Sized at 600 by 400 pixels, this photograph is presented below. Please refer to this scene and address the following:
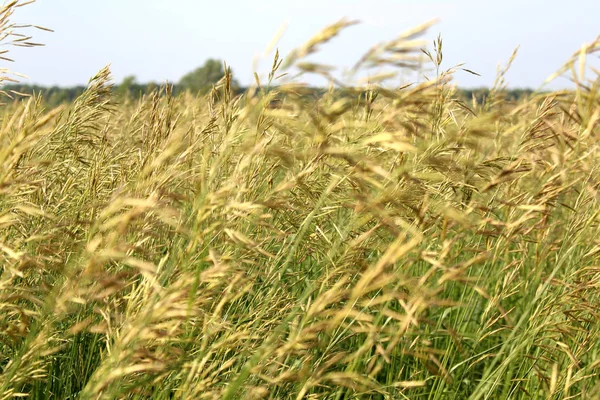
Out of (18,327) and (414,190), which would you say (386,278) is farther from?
(18,327)

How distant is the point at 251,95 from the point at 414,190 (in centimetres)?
78

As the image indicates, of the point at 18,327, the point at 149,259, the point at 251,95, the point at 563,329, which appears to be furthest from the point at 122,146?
the point at 563,329

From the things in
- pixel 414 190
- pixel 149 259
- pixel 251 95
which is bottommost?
pixel 149 259

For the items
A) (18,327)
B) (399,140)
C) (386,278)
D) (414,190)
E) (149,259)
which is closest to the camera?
(386,278)

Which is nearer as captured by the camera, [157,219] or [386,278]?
[386,278]

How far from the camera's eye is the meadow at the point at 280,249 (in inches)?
56.3

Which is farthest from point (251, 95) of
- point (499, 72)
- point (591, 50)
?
point (499, 72)

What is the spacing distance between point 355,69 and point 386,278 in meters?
0.57

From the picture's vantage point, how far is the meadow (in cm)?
143

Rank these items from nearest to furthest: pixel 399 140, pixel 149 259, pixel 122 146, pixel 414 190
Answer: pixel 399 140, pixel 414 190, pixel 149 259, pixel 122 146

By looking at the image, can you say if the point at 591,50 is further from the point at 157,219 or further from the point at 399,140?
the point at 157,219

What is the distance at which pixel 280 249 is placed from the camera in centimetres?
207

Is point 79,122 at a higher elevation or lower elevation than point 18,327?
higher

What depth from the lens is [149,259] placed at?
A: 236cm
